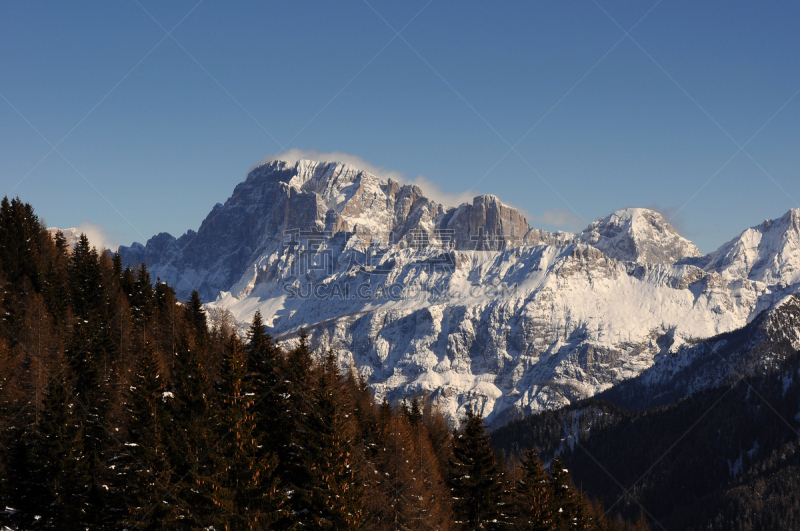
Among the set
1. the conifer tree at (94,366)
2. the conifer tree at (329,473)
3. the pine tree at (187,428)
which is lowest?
the conifer tree at (329,473)

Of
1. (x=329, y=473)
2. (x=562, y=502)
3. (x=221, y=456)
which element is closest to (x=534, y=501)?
(x=562, y=502)

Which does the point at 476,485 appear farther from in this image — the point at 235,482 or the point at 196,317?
the point at 196,317

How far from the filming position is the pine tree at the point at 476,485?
51.5 m

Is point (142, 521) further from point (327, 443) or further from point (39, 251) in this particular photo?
point (39, 251)

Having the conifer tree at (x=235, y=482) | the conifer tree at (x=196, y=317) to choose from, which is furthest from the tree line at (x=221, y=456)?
the conifer tree at (x=196, y=317)

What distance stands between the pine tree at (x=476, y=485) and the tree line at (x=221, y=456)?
99 mm

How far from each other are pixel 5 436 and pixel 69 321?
27.1 meters

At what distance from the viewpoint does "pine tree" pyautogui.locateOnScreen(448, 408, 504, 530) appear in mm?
51500

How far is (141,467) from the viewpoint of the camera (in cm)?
4453

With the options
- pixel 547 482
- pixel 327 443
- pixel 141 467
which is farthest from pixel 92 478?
pixel 547 482

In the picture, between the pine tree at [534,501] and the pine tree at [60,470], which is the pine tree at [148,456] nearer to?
the pine tree at [60,470]

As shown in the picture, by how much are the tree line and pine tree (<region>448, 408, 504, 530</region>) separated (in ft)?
0.32

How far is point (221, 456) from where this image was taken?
38031 mm

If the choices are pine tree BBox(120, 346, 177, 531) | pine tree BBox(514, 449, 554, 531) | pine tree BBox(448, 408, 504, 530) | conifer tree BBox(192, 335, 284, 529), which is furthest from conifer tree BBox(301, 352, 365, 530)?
pine tree BBox(514, 449, 554, 531)
